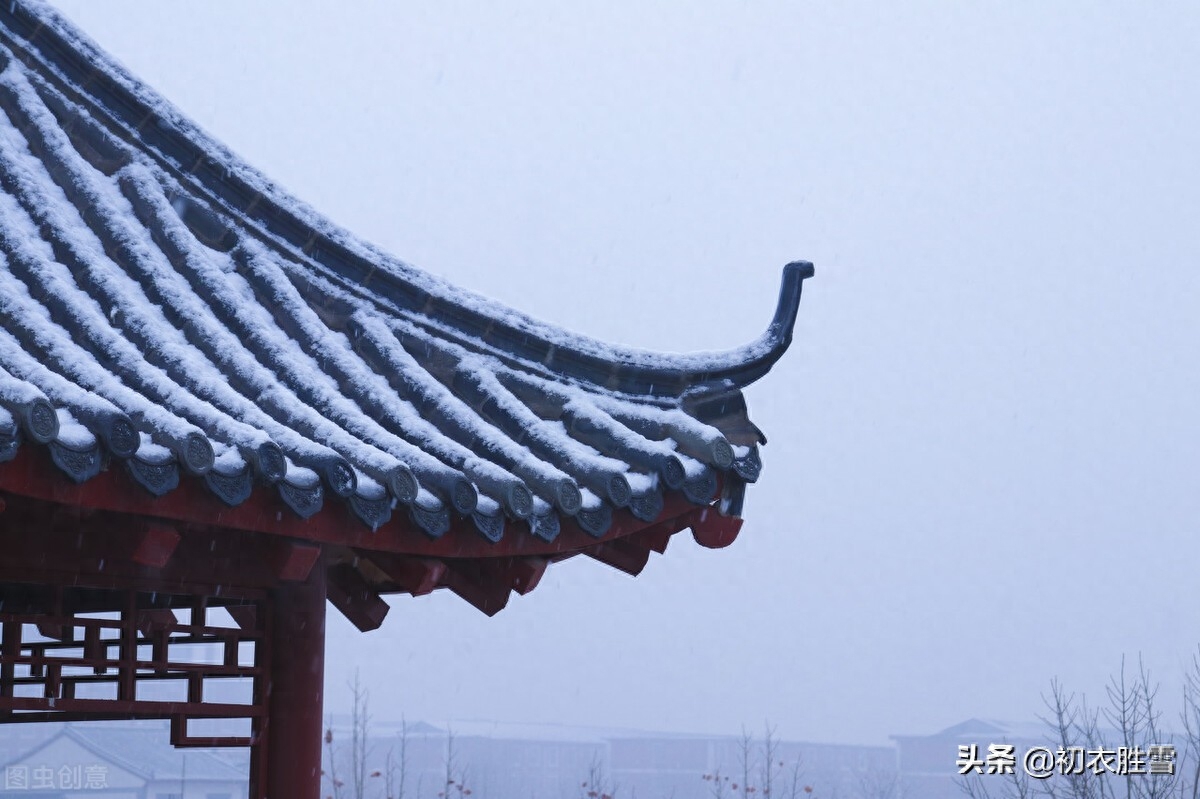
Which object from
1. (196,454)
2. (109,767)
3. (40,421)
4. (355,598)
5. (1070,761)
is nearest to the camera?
(40,421)

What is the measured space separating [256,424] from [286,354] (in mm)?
591

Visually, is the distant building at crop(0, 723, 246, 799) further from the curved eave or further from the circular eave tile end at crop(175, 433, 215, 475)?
the circular eave tile end at crop(175, 433, 215, 475)

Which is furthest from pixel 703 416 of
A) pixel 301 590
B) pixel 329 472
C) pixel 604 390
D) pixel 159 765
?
pixel 159 765

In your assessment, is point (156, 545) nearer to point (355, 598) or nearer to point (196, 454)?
point (196, 454)

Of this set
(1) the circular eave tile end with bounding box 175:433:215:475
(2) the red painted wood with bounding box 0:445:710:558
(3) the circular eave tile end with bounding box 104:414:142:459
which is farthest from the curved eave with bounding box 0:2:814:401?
(3) the circular eave tile end with bounding box 104:414:142:459

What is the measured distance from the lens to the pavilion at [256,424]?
3.06m

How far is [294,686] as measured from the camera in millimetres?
3951

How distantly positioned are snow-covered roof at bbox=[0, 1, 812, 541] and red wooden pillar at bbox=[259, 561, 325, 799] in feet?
1.94

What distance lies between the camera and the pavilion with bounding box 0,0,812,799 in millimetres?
3059

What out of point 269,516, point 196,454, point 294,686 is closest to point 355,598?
point 294,686

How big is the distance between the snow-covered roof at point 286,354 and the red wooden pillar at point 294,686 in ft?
1.94

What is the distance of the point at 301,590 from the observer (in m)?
3.92

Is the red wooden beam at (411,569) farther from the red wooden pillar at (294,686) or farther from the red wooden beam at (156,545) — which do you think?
the red wooden beam at (156,545)

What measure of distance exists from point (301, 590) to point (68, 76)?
6.39ft
